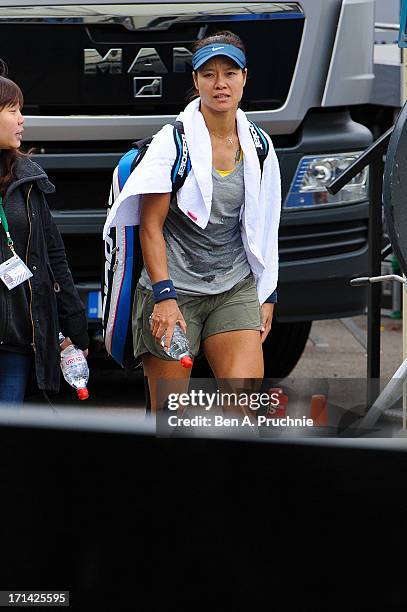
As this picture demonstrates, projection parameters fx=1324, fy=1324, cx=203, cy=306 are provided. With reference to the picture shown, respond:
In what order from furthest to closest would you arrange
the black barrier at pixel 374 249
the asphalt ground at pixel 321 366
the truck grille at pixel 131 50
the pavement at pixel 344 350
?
1. the pavement at pixel 344 350
2. the asphalt ground at pixel 321 366
3. the truck grille at pixel 131 50
4. the black barrier at pixel 374 249

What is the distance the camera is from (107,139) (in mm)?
6445

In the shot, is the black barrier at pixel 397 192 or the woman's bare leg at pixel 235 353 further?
Answer: the woman's bare leg at pixel 235 353

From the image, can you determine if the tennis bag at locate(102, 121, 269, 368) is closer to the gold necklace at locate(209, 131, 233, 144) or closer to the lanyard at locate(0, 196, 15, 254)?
the gold necklace at locate(209, 131, 233, 144)

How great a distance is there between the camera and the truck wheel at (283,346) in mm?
7191

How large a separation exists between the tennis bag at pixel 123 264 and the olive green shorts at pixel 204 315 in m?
0.06

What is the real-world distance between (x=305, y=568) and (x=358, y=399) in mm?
1059

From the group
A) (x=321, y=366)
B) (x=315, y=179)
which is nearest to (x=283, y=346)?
(x=315, y=179)

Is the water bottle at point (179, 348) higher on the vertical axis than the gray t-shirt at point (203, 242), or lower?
lower

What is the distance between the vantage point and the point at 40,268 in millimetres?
4453

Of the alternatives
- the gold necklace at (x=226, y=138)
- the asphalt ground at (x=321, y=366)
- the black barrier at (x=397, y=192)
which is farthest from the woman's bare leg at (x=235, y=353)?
the black barrier at (x=397, y=192)

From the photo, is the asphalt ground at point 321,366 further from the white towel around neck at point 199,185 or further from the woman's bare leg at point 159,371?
the white towel around neck at point 199,185

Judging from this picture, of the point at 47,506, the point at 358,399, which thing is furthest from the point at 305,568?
the point at 358,399

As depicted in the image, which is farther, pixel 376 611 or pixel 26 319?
pixel 26 319

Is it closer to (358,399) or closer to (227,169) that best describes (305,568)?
(358,399)
